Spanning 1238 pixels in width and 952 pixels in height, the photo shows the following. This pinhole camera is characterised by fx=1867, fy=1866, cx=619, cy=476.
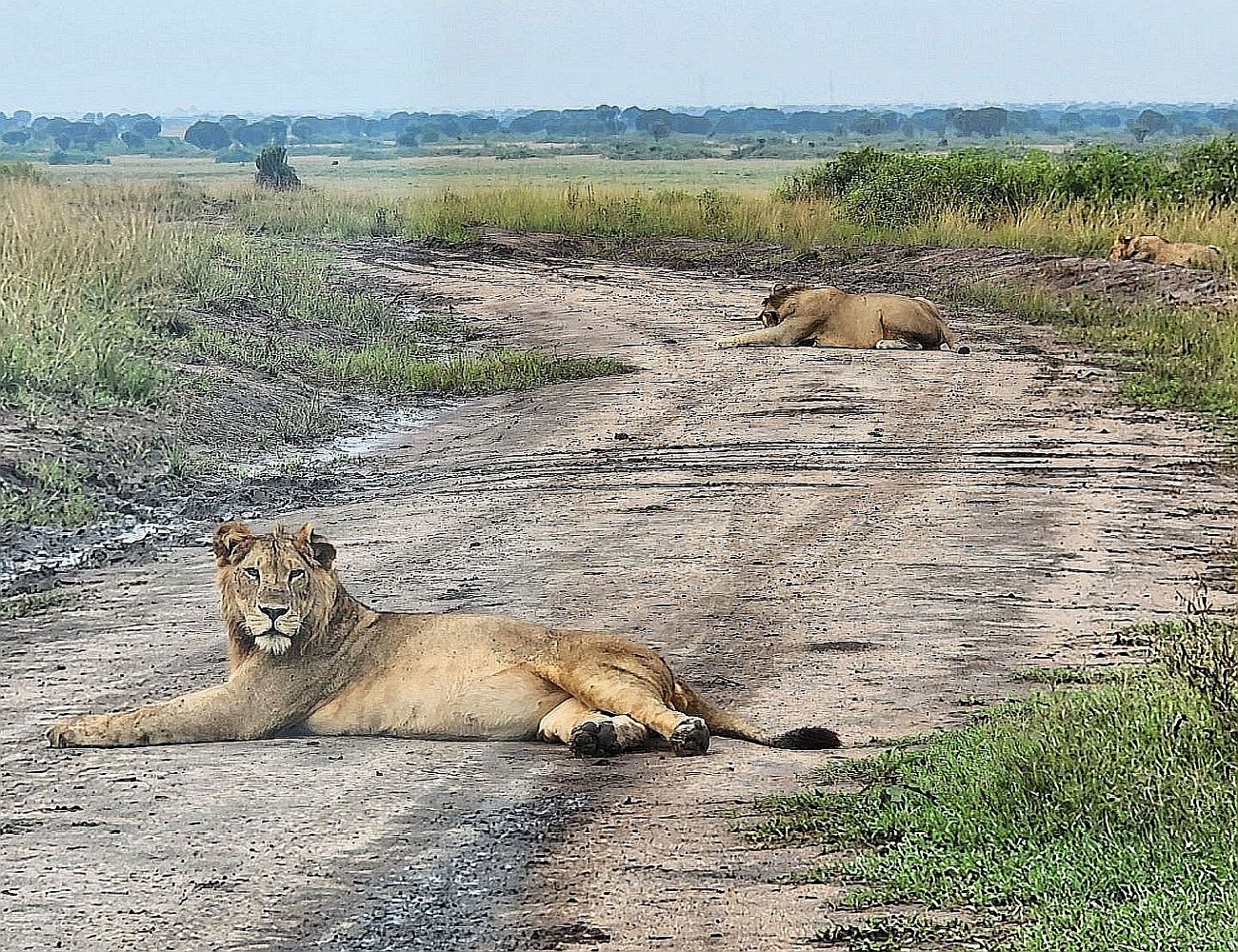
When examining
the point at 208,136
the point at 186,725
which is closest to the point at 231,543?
the point at 186,725

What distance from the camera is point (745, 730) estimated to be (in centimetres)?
586

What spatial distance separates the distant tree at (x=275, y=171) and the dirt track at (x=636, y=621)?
1980cm

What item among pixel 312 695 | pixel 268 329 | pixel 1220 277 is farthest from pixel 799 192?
pixel 312 695

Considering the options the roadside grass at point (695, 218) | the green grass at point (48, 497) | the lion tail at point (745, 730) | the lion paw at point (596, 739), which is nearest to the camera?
the lion paw at point (596, 739)

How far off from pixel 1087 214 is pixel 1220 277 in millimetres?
6046

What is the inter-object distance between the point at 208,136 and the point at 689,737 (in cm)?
2253

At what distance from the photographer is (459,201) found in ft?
100

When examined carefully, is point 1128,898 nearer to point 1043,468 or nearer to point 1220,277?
point 1043,468

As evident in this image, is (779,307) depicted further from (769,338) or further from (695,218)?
(695,218)

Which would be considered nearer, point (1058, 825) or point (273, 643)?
point (1058, 825)

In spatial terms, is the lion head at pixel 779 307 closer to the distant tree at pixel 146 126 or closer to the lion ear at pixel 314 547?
the distant tree at pixel 146 126

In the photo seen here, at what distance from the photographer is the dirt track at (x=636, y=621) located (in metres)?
4.54

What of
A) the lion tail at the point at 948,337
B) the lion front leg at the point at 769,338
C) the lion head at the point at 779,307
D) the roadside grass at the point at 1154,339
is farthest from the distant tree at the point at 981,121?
the lion front leg at the point at 769,338

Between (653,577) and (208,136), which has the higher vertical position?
(208,136)
